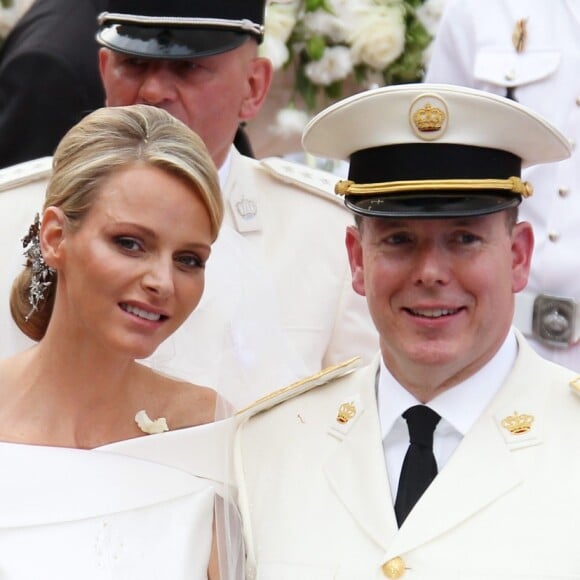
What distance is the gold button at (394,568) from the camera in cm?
367

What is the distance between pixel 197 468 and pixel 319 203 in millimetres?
1442

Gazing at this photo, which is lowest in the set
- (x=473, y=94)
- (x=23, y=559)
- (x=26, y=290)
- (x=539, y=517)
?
(x=23, y=559)

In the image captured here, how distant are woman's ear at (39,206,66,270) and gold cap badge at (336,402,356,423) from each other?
28.1 inches

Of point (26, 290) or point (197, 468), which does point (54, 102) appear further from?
point (197, 468)

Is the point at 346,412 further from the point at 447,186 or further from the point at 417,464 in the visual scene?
the point at 447,186

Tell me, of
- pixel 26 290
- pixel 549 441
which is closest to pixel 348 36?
pixel 26 290

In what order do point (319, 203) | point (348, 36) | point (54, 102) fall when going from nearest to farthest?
1. point (319, 203)
2. point (54, 102)
3. point (348, 36)

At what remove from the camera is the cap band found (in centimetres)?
487

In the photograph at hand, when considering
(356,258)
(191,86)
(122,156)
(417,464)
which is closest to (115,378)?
(122,156)

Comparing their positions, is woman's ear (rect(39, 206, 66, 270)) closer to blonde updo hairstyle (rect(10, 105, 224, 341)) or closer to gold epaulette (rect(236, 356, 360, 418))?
blonde updo hairstyle (rect(10, 105, 224, 341))

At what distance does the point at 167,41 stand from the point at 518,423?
1678 millimetres

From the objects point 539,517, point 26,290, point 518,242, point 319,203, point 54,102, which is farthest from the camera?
point 54,102

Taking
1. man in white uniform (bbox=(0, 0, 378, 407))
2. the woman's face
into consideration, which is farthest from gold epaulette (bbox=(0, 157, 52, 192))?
the woman's face

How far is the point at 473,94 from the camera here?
150 inches
